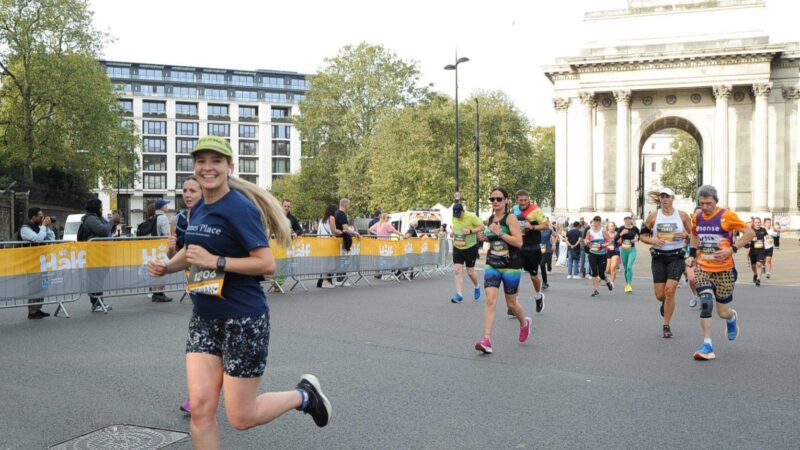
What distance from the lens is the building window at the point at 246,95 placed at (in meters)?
119

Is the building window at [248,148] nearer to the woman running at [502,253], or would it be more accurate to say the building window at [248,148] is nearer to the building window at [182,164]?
the building window at [182,164]

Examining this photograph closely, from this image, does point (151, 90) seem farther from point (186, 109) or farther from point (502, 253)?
point (502, 253)

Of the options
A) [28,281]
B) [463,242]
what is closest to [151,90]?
[463,242]

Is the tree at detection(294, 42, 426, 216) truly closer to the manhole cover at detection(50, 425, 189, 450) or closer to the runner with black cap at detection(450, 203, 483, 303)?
the runner with black cap at detection(450, 203, 483, 303)

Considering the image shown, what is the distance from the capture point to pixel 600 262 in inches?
711

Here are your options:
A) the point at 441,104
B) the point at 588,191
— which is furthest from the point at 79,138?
the point at 588,191

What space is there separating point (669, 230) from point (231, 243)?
7601 millimetres

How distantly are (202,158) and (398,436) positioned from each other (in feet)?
8.09

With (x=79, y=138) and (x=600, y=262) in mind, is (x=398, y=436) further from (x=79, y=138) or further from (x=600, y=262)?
(x=79, y=138)

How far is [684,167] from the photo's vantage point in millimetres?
95000

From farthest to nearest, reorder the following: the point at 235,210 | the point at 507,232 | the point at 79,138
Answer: the point at 79,138, the point at 507,232, the point at 235,210

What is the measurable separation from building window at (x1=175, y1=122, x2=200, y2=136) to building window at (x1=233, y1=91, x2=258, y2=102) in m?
7.76

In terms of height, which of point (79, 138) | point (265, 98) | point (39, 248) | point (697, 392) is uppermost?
point (265, 98)

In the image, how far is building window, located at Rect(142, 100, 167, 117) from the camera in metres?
115
